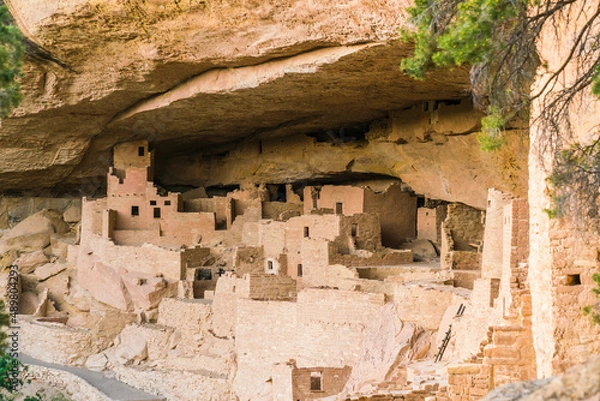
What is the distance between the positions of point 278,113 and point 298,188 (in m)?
6.20

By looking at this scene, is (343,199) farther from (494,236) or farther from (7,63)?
(7,63)

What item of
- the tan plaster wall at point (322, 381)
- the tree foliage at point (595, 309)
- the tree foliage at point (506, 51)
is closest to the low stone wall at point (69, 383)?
the tan plaster wall at point (322, 381)

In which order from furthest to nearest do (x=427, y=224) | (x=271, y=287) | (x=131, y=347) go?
(x=427, y=224) → (x=131, y=347) → (x=271, y=287)

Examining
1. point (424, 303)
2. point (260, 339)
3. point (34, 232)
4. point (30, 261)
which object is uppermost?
point (34, 232)

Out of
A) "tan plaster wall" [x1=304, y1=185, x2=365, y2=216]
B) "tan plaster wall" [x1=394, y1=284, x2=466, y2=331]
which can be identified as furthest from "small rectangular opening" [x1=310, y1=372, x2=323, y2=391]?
"tan plaster wall" [x1=304, y1=185, x2=365, y2=216]

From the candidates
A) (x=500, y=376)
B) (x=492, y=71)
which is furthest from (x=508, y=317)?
(x=492, y=71)

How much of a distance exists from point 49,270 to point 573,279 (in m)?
22.9

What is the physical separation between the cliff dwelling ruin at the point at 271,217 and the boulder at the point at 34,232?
0.08m

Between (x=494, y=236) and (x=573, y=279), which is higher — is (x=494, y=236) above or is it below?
above

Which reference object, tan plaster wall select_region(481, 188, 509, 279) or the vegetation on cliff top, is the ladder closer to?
tan plaster wall select_region(481, 188, 509, 279)

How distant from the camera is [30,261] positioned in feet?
98.1

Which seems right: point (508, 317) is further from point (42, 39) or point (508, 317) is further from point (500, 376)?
point (42, 39)

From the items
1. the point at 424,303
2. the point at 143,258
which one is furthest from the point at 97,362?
the point at 424,303

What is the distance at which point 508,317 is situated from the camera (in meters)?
10.2
